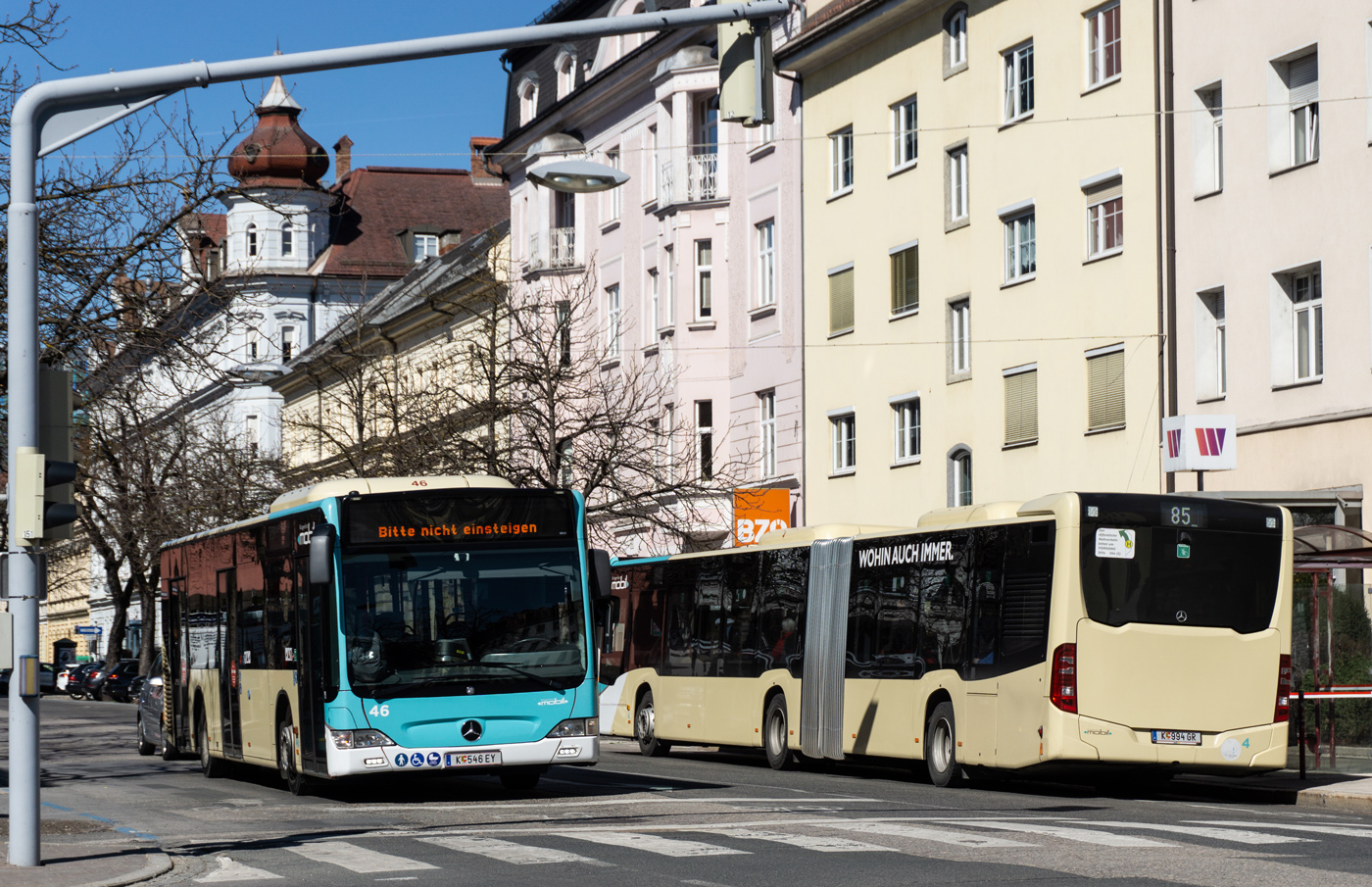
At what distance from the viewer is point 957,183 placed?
38500mm

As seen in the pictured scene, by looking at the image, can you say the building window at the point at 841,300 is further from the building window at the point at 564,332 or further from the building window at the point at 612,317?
the building window at the point at 612,317

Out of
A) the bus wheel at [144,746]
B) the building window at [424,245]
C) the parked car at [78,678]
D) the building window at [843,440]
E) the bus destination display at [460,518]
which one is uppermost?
the building window at [424,245]

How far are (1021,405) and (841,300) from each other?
678 centimetres

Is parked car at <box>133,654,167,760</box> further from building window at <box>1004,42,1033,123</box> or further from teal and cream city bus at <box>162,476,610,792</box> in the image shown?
building window at <box>1004,42,1033,123</box>

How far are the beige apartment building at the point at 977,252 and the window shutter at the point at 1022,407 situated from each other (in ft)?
0.12

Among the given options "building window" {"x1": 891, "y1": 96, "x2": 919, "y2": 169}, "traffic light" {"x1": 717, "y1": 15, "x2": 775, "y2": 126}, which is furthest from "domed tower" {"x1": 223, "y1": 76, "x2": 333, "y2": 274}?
"traffic light" {"x1": 717, "y1": 15, "x2": 775, "y2": 126}

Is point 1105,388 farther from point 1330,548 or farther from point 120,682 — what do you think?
point 120,682

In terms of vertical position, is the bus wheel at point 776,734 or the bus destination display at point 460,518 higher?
the bus destination display at point 460,518

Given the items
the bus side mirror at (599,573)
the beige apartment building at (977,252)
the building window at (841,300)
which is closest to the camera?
the bus side mirror at (599,573)

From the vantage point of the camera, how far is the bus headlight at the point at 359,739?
1830 cm

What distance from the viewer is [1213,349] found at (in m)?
31.7

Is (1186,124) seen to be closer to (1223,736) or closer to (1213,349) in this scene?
(1213,349)

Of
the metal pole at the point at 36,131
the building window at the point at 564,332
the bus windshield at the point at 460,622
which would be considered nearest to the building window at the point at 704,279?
the building window at the point at 564,332

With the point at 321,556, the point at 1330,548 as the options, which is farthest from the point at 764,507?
the point at 321,556
